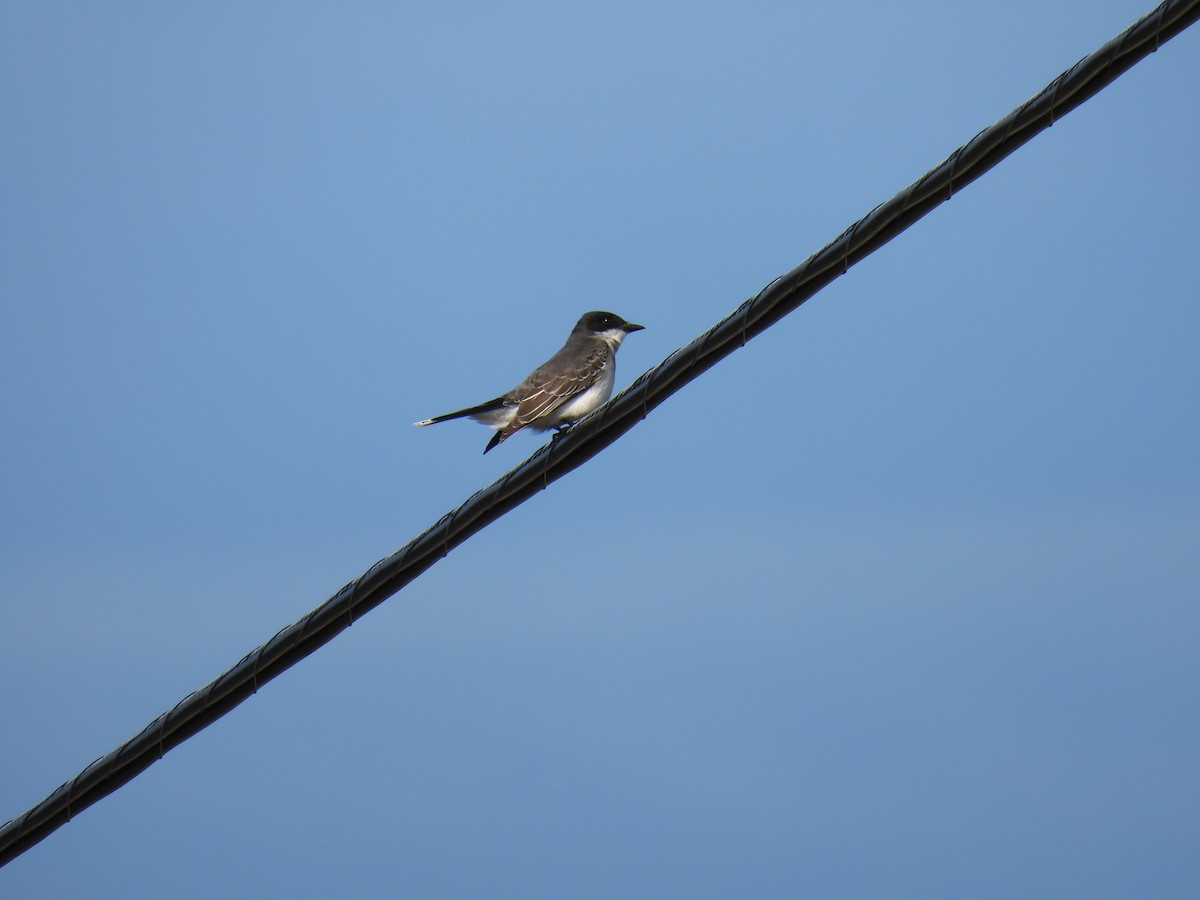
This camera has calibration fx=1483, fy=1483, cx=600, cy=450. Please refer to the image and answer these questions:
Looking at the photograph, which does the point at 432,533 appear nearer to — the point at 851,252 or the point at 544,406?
the point at 851,252

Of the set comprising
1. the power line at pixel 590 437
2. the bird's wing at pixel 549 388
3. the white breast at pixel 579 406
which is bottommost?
the power line at pixel 590 437

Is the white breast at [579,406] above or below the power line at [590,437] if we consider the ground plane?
above

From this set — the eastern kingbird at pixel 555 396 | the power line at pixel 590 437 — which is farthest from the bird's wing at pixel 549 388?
the power line at pixel 590 437

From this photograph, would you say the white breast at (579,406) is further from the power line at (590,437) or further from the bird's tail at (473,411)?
the power line at (590,437)

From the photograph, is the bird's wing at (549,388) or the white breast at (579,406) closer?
the bird's wing at (549,388)

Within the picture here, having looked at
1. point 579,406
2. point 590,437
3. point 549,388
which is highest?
point 549,388

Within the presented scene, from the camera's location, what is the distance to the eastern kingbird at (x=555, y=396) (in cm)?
1037

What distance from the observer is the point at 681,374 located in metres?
4.95

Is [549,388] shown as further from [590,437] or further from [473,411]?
[590,437]

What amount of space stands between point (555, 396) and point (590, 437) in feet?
17.5

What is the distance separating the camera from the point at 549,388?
10633mm

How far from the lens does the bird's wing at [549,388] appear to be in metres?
10.4

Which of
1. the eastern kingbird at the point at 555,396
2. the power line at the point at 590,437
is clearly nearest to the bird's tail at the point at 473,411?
the eastern kingbird at the point at 555,396

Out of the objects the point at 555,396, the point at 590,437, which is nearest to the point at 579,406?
the point at 555,396
